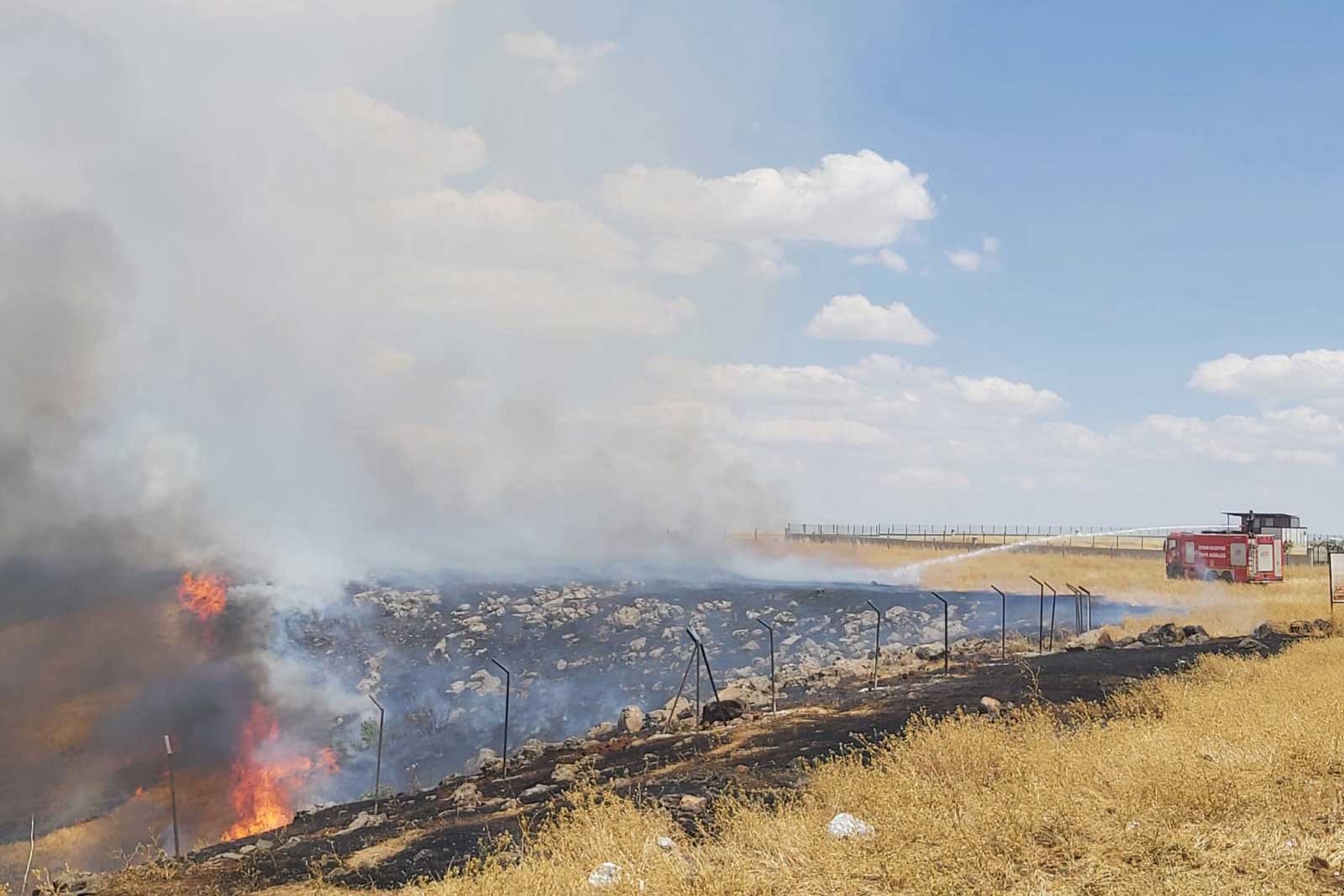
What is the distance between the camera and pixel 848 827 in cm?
893

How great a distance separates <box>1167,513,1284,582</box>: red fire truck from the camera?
40656 millimetres

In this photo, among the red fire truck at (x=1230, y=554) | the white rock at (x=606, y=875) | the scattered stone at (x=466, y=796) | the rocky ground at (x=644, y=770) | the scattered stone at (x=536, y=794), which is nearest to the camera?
the white rock at (x=606, y=875)

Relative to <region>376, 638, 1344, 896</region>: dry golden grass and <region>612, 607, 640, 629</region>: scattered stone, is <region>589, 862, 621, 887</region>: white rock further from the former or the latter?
<region>612, 607, 640, 629</region>: scattered stone

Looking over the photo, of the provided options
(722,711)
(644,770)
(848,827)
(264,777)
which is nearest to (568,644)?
(264,777)

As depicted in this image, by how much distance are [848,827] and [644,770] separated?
6.03 meters

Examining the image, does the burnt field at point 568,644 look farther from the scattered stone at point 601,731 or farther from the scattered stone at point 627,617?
the scattered stone at point 601,731

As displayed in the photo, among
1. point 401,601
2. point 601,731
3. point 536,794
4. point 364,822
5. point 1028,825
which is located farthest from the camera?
point 401,601

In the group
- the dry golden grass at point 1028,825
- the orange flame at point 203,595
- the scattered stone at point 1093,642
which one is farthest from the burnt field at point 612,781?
the orange flame at point 203,595

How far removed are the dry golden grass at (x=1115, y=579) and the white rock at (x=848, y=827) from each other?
22.5 metres

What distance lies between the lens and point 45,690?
24.8 m

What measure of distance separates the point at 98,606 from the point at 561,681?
1455cm

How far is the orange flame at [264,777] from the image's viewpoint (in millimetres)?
19473

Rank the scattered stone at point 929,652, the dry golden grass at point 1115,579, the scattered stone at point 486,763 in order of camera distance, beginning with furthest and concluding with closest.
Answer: the dry golden grass at point 1115,579, the scattered stone at point 929,652, the scattered stone at point 486,763

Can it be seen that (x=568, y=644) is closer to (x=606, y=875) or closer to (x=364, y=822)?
(x=364, y=822)
